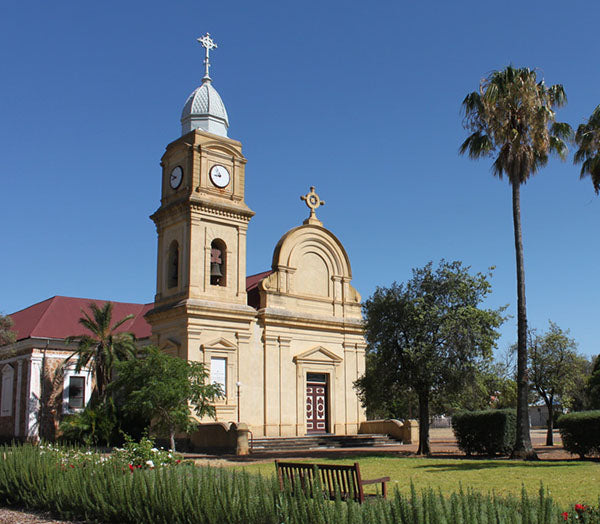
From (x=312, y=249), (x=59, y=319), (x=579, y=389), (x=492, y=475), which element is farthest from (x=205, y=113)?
(x=579, y=389)

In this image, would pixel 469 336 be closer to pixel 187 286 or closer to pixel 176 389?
pixel 176 389

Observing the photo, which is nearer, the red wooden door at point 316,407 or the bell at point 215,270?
the bell at point 215,270

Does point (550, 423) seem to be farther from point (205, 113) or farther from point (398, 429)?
point (205, 113)

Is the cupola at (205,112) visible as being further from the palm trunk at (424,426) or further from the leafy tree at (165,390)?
the palm trunk at (424,426)

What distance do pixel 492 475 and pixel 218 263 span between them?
1973 cm

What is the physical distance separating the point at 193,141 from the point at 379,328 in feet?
46.5

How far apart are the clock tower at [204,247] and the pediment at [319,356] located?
3.66 metres

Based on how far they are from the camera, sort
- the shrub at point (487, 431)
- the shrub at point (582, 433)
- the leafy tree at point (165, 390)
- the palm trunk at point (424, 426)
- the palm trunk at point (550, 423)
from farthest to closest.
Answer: the palm trunk at point (550, 423), the leafy tree at point (165, 390), the palm trunk at point (424, 426), the shrub at point (487, 431), the shrub at point (582, 433)

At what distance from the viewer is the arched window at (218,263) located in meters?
32.9

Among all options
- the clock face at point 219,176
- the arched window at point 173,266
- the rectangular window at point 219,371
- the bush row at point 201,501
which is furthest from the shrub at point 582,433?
the clock face at point 219,176

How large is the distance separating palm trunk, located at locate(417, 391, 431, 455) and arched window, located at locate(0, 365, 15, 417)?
1032 inches

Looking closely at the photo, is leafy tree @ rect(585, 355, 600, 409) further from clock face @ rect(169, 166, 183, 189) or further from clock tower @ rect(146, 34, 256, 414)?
clock face @ rect(169, 166, 183, 189)

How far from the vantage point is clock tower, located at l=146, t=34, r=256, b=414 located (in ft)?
103

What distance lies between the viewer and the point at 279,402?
33531mm
